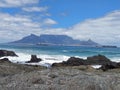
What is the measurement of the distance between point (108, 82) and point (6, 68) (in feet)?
12.2

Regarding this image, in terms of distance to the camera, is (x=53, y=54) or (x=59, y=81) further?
(x=53, y=54)

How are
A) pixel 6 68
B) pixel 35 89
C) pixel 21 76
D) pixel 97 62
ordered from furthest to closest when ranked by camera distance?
pixel 97 62
pixel 6 68
pixel 21 76
pixel 35 89

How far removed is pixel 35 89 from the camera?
6.87m

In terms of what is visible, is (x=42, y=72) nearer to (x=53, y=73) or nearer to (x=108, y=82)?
(x=53, y=73)

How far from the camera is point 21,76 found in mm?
7430

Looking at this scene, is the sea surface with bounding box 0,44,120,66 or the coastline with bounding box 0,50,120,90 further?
the sea surface with bounding box 0,44,120,66

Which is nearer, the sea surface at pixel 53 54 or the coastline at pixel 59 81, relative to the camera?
the coastline at pixel 59 81

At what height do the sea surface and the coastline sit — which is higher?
the coastline

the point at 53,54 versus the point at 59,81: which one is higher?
the point at 59,81

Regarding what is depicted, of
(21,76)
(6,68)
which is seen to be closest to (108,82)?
(21,76)

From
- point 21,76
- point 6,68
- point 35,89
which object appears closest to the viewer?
point 35,89

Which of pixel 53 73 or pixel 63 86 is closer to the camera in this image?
pixel 63 86

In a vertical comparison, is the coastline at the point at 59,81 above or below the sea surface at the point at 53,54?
above

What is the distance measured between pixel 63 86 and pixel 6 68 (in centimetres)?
333
